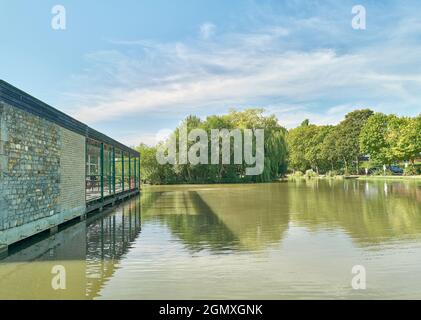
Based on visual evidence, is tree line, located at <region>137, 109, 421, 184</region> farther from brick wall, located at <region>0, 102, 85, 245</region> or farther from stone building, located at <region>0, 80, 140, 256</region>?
brick wall, located at <region>0, 102, 85, 245</region>

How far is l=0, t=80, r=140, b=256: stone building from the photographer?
8.73 metres

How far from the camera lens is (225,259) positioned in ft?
25.7

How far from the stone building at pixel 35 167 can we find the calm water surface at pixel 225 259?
577 mm

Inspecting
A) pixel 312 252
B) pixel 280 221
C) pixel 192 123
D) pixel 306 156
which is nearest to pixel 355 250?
pixel 312 252

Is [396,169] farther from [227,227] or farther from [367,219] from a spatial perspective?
[227,227]

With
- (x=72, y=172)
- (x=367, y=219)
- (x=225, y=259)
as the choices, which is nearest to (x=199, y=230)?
(x=225, y=259)

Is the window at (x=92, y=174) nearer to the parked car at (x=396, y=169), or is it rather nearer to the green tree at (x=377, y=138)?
the green tree at (x=377, y=138)

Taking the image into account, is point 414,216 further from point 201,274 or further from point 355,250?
point 201,274

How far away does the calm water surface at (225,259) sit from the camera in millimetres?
5836

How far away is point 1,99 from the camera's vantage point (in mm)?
8398

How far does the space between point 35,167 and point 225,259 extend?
219 inches

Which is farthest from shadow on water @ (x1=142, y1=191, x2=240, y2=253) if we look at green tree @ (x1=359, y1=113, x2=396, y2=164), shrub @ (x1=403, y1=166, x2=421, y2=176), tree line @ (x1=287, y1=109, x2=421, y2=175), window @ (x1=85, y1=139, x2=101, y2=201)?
green tree @ (x1=359, y1=113, x2=396, y2=164)

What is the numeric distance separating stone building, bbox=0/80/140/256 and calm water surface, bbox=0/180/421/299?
0.58m
